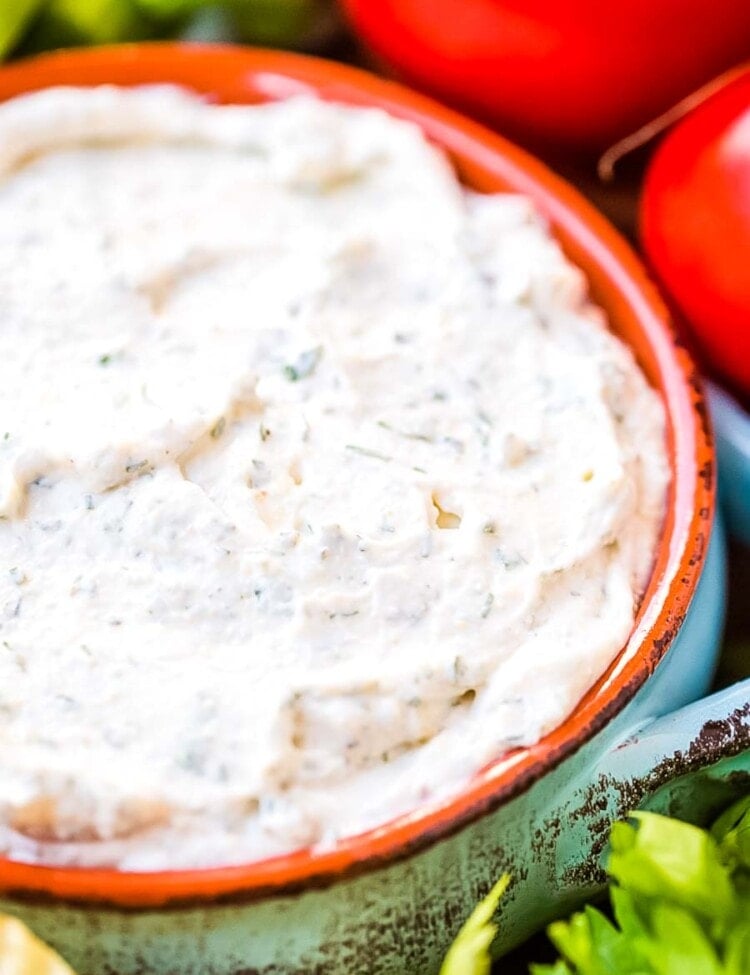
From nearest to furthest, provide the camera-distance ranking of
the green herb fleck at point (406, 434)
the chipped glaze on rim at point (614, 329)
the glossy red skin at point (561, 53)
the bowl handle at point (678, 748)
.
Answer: the chipped glaze on rim at point (614, 329) < the bowl handle at point (678, 748) < the green herb fleck at point (406, 434) < the glossy red skin at point (561, 53)

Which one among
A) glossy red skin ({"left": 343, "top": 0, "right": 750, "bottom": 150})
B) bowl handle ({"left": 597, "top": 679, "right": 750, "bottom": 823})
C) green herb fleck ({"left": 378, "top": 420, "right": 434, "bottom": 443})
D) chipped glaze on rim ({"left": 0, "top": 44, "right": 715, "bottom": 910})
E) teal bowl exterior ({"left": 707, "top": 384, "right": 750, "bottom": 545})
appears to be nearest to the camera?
chipped glaze on rim ({"left": 0, "top": 44, "right": 715, "bottom": 910})

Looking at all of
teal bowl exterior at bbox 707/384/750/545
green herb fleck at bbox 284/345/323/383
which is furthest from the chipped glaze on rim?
green herb fleck at bbox 284/345/323/383

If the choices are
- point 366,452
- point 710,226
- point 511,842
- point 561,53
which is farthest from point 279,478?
point 561,53

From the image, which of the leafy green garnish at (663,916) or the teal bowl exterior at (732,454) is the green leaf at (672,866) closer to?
the leafy green garnish at (663,916)

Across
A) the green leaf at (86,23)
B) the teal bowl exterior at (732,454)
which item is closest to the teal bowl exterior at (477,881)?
the teal bowl exterior at (732,454)

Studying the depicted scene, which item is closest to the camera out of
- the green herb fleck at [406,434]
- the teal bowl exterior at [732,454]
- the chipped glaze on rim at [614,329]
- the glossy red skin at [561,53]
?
the chipped glaze on rim at [614,329]

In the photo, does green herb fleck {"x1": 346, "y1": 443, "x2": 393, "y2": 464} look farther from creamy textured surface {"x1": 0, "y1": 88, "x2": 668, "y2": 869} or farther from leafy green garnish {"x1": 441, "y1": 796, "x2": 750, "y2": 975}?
leafy green garnish {"x1": 441, "y1": 796, "x2": 750, "y2": 975}

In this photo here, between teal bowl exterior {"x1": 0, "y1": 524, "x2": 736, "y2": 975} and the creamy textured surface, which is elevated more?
the creamy textured surface

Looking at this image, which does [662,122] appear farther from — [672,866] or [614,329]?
[672,866]
